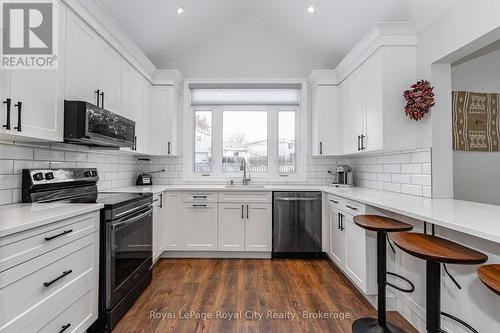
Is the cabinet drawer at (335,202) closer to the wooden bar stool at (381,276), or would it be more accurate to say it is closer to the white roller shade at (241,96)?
the wooden bar stool at (381,276)

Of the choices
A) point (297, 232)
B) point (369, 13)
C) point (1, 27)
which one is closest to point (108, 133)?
point (1, 27)

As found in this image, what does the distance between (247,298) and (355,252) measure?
3.58ft

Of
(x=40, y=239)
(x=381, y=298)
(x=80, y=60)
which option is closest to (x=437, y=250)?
(x=381, y=298)

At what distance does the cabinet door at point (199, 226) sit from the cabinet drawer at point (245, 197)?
0.57ft

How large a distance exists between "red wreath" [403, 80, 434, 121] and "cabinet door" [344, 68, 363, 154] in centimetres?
62

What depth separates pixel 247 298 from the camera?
236 centimetres

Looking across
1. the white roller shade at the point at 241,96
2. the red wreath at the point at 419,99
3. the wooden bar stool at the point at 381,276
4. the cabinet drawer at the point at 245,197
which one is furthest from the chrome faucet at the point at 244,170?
the red wreath at the point at 419,99

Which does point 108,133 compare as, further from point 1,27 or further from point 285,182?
point 285,182

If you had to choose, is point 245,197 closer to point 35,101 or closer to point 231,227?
point 231,227

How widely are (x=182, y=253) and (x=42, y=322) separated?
2080 mm

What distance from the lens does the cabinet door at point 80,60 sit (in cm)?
191

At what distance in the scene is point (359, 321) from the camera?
1984 mm

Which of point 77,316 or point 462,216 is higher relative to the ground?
point 462,216

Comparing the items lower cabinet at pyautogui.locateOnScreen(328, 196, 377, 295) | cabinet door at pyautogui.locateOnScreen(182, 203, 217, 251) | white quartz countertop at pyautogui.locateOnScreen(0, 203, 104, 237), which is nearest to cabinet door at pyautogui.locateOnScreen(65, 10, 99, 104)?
white quartz countertop at pyautogui.locateOnScreen(0, 203, 104, 237)
